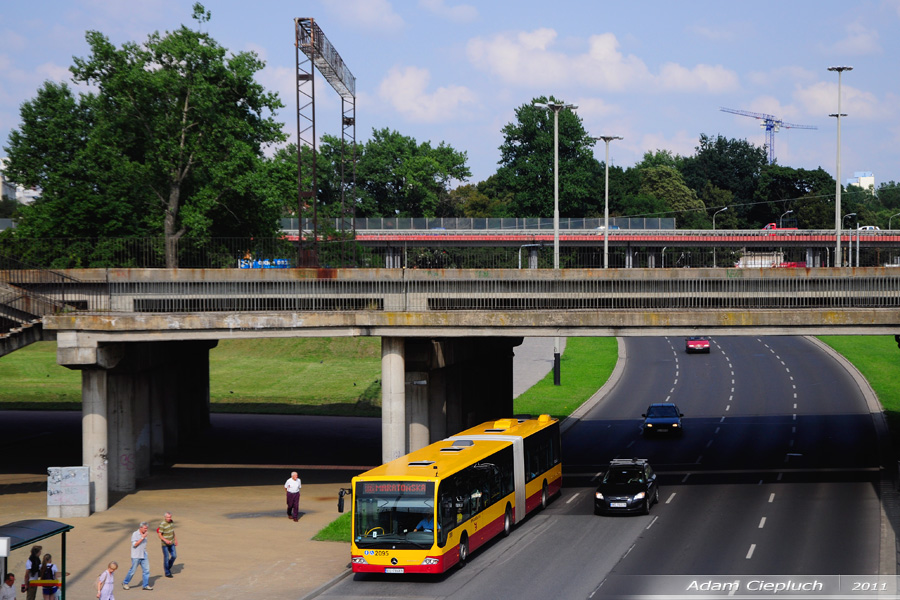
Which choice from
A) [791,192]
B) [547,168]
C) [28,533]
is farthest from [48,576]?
[791,192]

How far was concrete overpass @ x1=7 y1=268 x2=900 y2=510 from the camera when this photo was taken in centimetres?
3312

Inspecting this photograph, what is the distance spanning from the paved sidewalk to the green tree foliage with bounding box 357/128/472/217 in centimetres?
7236

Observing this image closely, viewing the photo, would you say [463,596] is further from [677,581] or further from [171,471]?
[171,471]

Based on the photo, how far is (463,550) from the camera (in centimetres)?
2480

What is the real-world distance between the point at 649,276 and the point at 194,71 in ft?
103

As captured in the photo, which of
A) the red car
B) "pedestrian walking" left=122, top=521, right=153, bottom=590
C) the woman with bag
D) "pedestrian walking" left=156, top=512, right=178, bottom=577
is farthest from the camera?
the red car

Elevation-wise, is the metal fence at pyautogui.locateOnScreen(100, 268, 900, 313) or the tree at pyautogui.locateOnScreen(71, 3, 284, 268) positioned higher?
the tree at pyautogui.locateOnScreen(71, 3, 284, 268)

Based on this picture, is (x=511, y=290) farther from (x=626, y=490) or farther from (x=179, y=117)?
(x=179, y=117)

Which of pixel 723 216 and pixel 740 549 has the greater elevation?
pixel 723 216

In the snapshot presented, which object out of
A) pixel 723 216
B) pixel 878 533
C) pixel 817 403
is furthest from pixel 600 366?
pixel 723 216

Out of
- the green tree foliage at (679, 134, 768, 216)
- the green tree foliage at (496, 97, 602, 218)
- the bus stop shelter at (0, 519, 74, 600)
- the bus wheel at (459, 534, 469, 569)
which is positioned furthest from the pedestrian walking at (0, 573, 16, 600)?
the green tree foliage at (679, 134, 768, 216)

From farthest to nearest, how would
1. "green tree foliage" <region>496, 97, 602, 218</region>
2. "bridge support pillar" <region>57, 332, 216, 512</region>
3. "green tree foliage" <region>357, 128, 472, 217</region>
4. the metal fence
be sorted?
"green tree foliage" <region>357, 128, 472, 217</region>, "green tree foliage" <region>496, 97, 602, 218</region>, the metal fence, "bridge support pillar" <region>57, 332, 216, 512</region>

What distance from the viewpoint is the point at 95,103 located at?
54750 millimetres

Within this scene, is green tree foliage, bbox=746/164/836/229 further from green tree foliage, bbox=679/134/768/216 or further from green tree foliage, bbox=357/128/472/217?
green tree foliage, bbox=357/128/472/217
